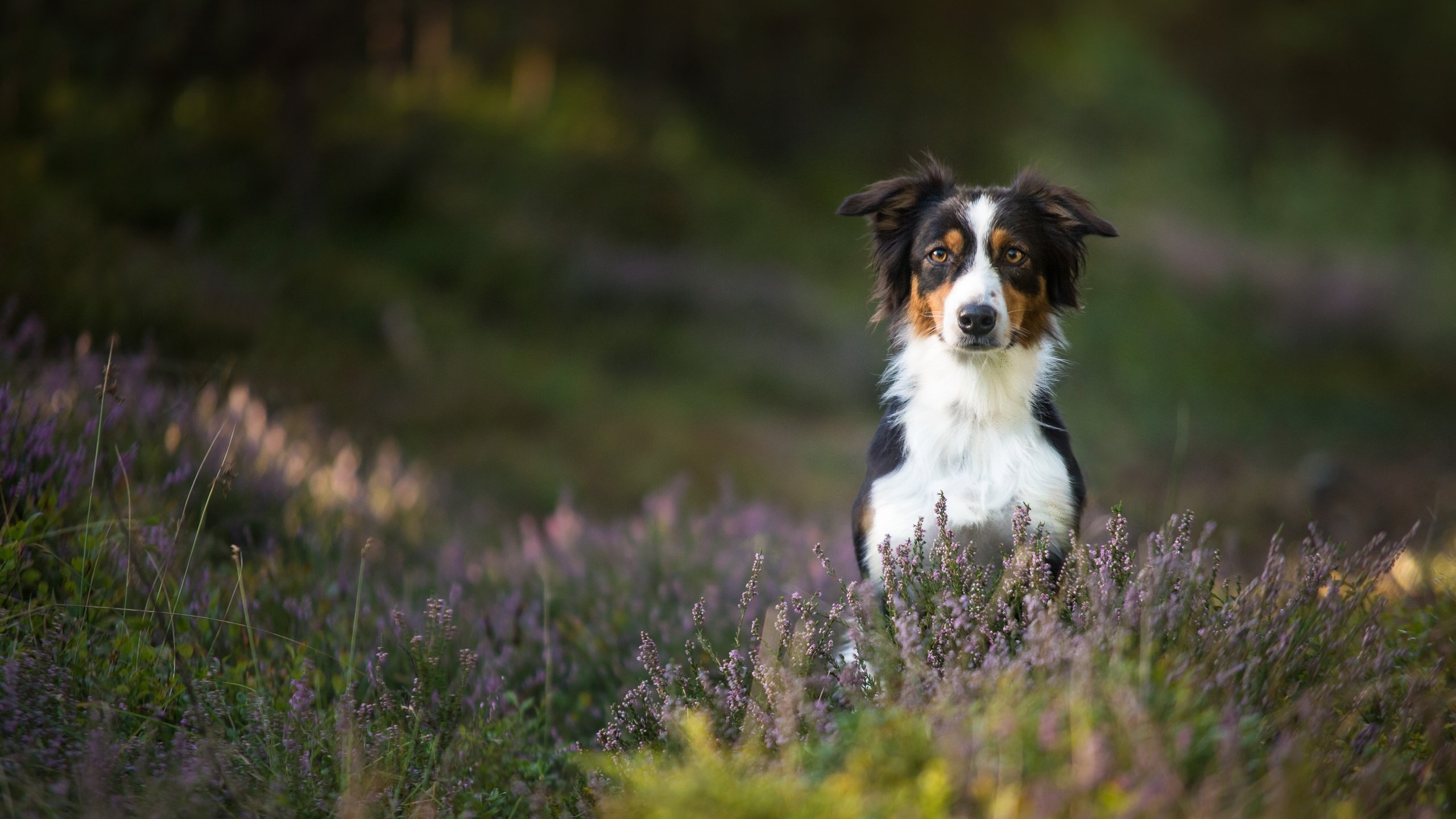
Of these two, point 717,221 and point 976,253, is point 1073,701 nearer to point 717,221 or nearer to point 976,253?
point 976,253

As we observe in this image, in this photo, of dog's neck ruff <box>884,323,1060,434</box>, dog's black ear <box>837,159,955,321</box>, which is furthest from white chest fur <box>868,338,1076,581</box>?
dog's black ear <box>837,159,955,321</box>

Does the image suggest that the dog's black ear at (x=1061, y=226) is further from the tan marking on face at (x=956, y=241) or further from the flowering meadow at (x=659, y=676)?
the flowering meadow at (x=659, y=676)

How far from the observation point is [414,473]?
583 centimetres

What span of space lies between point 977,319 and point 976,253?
29 centimetres

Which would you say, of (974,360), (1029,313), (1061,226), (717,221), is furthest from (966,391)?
(717,221)

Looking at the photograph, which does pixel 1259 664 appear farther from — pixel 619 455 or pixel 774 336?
pixel 774 336

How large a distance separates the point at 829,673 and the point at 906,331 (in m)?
1.30

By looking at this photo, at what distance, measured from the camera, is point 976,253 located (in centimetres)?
344

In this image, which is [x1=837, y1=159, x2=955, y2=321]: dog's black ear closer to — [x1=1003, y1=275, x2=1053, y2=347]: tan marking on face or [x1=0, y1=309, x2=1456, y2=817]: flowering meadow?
[x1=1003, y1=275, x2=1053, y2=347]: tan marking on face

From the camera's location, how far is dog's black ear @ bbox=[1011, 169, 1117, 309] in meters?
3.58

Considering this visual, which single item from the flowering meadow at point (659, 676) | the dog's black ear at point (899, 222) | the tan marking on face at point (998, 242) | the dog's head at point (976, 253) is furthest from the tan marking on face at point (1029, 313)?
the flowering meadow at point (659, 676)

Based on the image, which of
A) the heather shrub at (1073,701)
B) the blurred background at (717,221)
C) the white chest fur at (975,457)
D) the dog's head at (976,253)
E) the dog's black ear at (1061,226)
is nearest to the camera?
the heather shrub at (1073,701)

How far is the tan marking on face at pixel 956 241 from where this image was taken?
11.3ft

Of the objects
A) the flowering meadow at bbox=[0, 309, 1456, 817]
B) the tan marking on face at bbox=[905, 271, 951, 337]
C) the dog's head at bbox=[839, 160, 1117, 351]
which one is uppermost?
the dog's head at bbox=[839, 160, 1117, 351]
